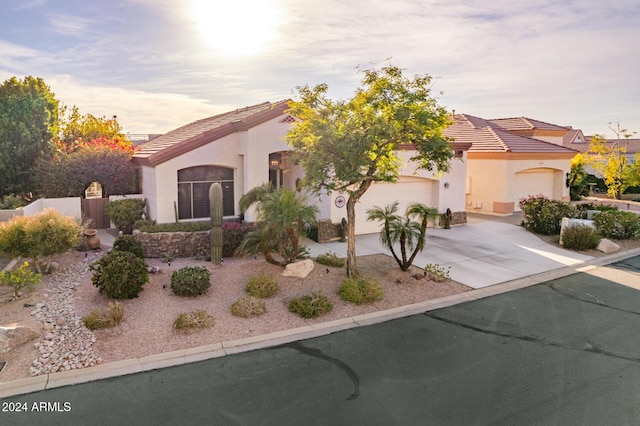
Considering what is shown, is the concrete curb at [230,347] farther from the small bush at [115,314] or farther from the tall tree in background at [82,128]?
the tall tree in background at [82,128]

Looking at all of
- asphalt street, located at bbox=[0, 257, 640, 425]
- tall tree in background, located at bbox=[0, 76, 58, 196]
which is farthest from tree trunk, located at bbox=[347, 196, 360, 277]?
tall tree in background, located at bbox=[0, 76, 58, 196]

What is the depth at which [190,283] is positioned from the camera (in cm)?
1054

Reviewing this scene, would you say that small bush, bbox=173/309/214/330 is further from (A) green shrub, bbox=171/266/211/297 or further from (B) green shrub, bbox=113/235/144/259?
(B) green shrub, bbox=113/235/144/259

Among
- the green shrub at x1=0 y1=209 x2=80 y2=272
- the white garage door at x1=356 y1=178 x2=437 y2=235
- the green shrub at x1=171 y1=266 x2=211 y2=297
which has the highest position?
the white garage door at x1=356 y1=178 x2=437 y2=235

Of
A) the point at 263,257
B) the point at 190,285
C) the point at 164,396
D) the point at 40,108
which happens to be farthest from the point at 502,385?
the point at 40,108

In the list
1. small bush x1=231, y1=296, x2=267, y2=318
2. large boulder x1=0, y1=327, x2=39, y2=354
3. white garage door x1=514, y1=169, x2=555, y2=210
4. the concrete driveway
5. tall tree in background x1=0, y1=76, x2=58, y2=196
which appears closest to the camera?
large boulder x1=0, y1=327, x2=39, y2=354

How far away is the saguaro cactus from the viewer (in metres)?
12.7

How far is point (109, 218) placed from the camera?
59.3 ft

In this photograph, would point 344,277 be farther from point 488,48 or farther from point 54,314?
point 488,48

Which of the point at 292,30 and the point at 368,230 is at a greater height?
the point at 292,30

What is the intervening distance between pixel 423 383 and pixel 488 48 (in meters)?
12.4

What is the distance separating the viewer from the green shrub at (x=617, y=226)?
17953 mm

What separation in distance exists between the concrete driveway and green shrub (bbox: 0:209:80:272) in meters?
7.19

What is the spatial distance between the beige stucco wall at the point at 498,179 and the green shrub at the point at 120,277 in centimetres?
1981
